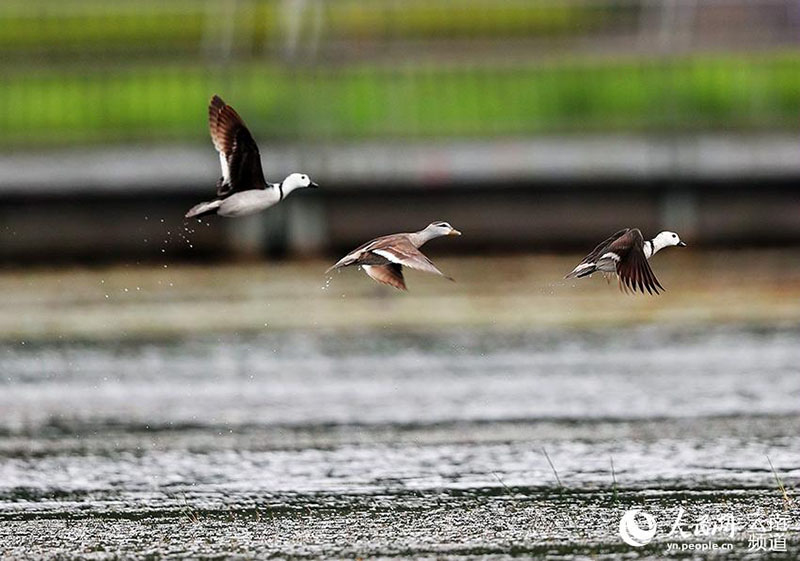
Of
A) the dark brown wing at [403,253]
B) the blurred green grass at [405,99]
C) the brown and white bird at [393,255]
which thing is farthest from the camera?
the blurred green grass at [405,99]

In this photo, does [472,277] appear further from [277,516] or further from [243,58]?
[277,516]

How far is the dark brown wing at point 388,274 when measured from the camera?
4.48m

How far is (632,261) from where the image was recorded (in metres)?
4.44

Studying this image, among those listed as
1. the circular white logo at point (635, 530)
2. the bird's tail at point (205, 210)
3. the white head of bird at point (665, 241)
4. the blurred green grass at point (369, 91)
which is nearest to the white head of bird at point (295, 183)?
the bird's tail at point (205, 210)

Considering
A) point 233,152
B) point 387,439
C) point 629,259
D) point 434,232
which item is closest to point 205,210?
point 233,152

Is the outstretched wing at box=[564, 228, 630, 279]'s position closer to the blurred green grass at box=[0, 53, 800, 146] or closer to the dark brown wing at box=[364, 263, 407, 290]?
the dark brown wing at box=[364, 263, 407, 290]

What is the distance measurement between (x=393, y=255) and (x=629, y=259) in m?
0.66

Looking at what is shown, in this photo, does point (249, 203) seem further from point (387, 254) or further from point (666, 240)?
point (666, 240)

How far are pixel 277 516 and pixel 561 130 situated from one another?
36.8 feet

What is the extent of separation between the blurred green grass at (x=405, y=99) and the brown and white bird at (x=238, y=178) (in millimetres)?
12612

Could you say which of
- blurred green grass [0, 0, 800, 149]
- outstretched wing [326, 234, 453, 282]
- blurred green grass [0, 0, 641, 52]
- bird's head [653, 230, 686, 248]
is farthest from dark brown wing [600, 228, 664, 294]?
blurred green grass [0, 0, 641, 52]

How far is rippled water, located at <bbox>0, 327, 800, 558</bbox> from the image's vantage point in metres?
6.55

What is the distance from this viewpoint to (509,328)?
1413 centimetres

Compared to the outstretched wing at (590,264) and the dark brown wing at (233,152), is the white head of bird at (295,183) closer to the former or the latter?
the dark brown wing at (233,152)
